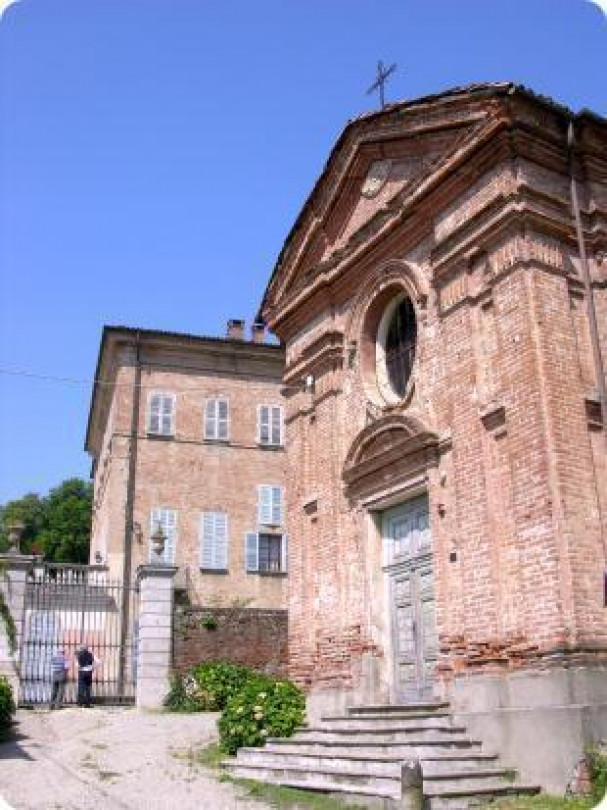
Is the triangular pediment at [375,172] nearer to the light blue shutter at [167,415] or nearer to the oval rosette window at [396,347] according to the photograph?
the oval rosette window at [396,347]

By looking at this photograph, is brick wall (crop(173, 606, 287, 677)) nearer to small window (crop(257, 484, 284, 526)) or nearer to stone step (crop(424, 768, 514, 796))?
small window (crop(257, 484, 284, 526))

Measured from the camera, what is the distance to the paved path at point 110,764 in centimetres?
945

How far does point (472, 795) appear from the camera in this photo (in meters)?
8.31

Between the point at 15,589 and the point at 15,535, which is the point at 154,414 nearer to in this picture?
the point at 15,535

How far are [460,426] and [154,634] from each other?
346 inches

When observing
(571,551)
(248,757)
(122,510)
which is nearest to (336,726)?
(248,757)

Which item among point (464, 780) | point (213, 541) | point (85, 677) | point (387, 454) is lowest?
point (464, 780)

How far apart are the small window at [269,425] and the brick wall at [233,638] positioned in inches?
335

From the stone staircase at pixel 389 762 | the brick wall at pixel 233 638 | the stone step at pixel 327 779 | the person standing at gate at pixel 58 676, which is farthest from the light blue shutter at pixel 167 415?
the stone step at pixel 327 779

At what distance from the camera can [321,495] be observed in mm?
14133

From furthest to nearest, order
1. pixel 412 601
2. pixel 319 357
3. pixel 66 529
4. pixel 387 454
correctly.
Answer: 1. pixel 66 529
2. pixel 319 357
3. pixel 387 454
4. pixel 412 601

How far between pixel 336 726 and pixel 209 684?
5456 millimetres

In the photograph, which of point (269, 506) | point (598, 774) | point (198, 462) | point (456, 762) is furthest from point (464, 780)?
point (198, 462)

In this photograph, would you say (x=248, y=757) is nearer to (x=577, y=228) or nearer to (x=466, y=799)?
(x=466, y=799)
